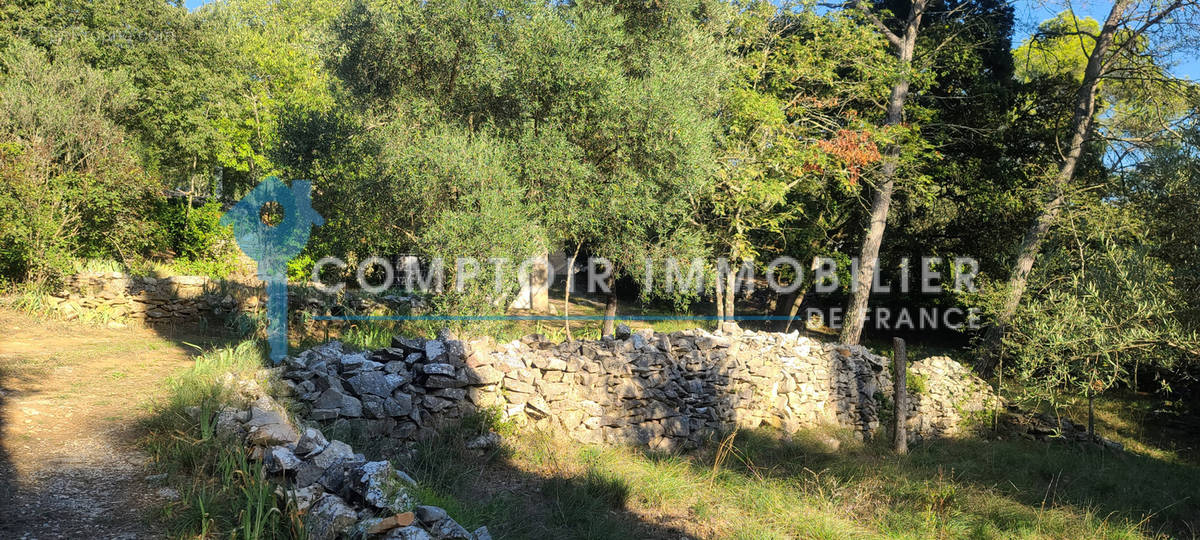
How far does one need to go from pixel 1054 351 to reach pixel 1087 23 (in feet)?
94.7

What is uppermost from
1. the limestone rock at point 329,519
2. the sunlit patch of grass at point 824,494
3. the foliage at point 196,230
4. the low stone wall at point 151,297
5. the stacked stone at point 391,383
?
the foliage at point 196,230

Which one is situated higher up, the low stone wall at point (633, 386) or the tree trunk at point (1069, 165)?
the tree trunk at point (1069, 165)

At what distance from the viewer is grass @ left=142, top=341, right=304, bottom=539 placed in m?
4.37

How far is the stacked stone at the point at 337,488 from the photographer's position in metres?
4.05

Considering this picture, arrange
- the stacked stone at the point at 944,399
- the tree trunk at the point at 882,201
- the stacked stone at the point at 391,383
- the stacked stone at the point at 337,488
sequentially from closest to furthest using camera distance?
the stacked stone at the point at 337,488, the stacked stone at the point at 391,383, the stacked stone at the point at 944,399, the tree trunk at the point at 882,201

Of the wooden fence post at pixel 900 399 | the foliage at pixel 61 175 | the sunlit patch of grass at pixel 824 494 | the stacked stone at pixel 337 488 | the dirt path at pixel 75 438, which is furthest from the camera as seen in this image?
the foliage at pixel 61 175

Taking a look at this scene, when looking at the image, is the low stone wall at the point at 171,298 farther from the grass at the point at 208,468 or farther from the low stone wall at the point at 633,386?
the grass at the point at 208,468

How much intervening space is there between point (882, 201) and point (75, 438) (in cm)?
1569

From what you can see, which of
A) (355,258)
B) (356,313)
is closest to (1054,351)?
(356,313)

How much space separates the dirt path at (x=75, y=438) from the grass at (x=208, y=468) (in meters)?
0.17

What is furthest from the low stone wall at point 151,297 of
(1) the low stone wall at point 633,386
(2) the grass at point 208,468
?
(2) the grass at point 208,468

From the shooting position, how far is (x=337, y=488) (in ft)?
15.4

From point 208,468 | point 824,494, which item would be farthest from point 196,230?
point 824,494

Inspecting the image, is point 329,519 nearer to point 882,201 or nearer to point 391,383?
point 391,383
